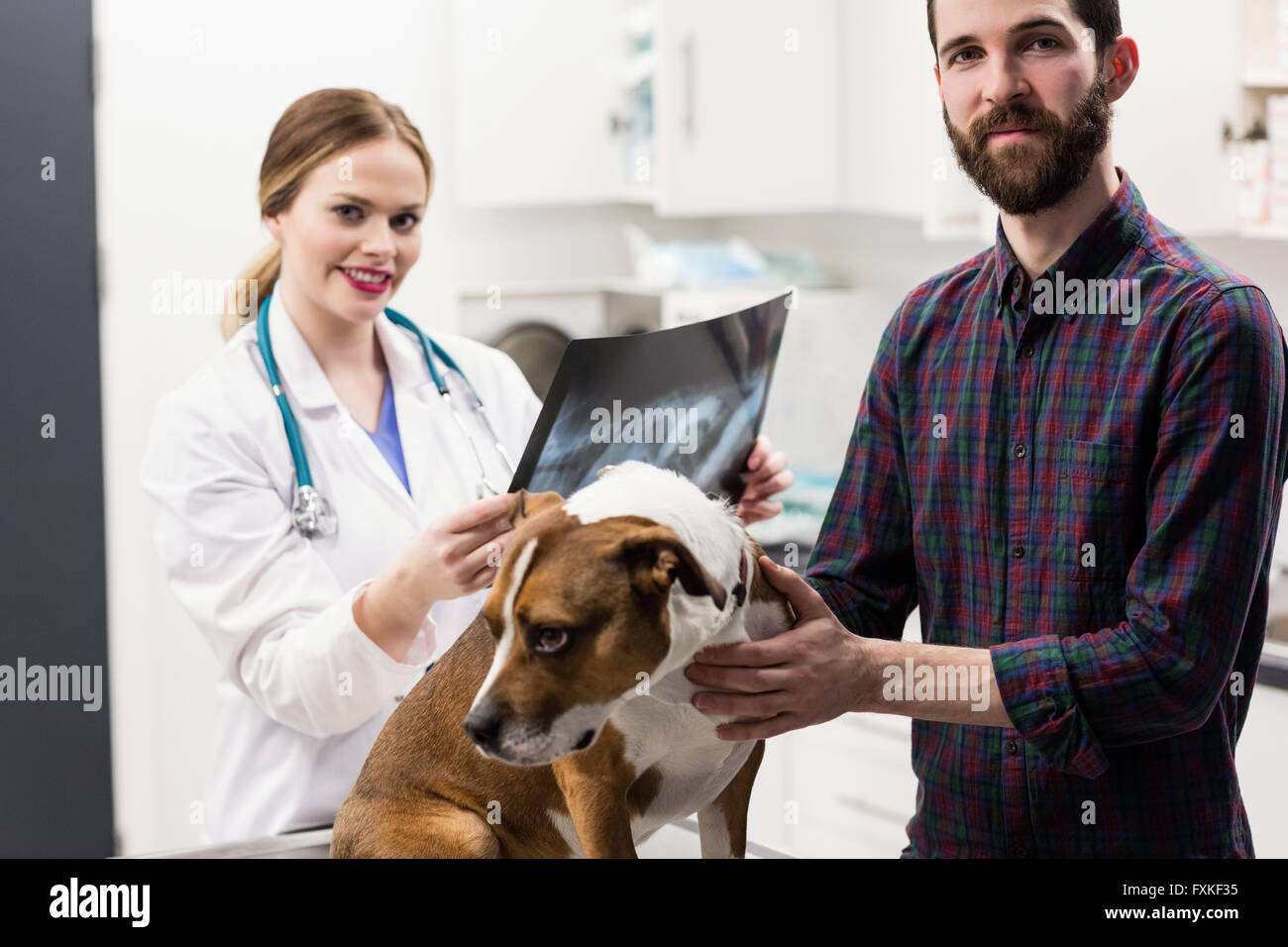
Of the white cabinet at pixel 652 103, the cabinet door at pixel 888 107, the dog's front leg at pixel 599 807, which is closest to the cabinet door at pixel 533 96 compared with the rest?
the white cabinet at pixel 652 103

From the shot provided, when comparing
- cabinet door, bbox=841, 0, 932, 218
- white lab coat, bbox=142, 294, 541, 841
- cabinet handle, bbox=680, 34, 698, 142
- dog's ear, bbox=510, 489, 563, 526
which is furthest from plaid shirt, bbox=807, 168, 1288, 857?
cabinet handle, bbox=680, 34, 698, 142

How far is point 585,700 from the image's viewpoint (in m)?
0.78

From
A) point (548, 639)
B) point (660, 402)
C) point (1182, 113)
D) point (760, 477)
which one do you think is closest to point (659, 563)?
point (548, 639)

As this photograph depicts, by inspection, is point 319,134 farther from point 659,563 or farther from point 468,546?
point 659,563

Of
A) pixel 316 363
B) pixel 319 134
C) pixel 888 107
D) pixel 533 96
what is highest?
pixel 533 96

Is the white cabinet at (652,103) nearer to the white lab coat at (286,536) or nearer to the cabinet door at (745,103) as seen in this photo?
the cabinet door at (745,103)

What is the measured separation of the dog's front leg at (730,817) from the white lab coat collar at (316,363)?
0.64 metres

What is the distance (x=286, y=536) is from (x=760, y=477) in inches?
19.6

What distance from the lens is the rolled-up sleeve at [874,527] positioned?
44.3 inches

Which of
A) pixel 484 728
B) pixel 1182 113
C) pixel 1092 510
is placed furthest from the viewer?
pixel 1182 113

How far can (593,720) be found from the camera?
0.79 metres

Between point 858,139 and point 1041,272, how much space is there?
68.1 inches
